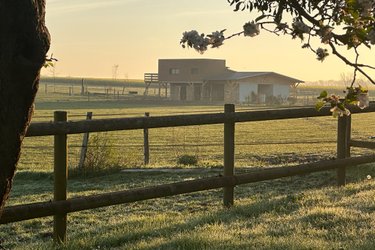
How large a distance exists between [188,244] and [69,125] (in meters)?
1.70

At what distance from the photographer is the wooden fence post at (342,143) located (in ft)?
27.8

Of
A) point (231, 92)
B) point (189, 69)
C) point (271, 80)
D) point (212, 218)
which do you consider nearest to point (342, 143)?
point (212, 218)

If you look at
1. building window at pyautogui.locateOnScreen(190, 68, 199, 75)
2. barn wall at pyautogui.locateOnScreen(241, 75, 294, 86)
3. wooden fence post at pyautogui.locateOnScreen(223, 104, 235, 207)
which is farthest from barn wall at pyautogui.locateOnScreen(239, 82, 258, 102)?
wooden fence post at pyautogui.locateOnScreen(223, 104, 235, 207)

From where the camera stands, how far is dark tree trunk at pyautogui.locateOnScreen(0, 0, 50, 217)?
2170mm

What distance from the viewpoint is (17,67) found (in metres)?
2.20

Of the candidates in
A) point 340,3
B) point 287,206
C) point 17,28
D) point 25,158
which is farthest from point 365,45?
point 25,158

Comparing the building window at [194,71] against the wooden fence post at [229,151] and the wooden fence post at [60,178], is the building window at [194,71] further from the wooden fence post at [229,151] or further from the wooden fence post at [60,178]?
the wooden fence post at [60,178]

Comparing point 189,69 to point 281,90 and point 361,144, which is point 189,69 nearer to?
point 281,90

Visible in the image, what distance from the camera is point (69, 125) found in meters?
5.30

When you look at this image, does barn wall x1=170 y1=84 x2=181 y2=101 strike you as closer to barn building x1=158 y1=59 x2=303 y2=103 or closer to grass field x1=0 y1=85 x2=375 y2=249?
barn building x1=158 y1=59 x2=303 y2=103

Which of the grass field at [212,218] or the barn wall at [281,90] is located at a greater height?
the barn wall at [281,90]

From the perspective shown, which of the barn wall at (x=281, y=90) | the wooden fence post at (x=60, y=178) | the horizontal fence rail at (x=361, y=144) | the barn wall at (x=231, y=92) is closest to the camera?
the wooden fence post at (x=60, y=178)

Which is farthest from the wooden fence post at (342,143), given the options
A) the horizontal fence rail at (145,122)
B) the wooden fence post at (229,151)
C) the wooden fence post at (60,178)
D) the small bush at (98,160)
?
the small bush at (98,160)

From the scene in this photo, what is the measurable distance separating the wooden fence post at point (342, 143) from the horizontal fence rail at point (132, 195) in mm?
Answer: 577
